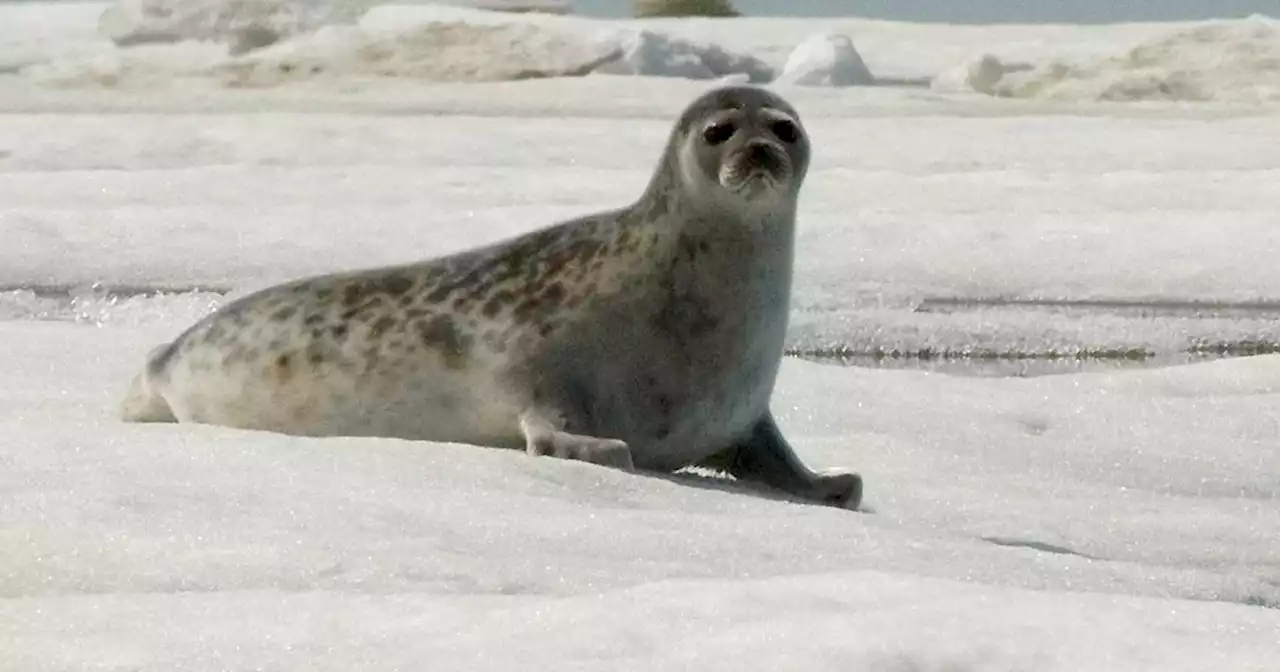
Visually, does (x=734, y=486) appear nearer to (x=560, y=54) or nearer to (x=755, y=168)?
(x=755, y=168)

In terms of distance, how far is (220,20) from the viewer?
1324 centimetres

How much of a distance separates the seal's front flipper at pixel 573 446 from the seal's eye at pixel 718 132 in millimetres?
400

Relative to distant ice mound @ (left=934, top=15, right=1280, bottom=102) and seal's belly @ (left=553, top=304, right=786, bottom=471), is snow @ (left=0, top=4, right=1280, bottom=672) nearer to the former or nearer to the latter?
seal's belly @ (left=553, top=304, right=786, bottom=471)

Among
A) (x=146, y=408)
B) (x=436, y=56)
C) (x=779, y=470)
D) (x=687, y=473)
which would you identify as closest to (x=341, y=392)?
(x=146, y=408)

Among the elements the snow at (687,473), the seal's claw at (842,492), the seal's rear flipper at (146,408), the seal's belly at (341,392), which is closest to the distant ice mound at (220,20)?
the snow at (687,473)

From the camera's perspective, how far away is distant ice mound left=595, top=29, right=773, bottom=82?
404 inches

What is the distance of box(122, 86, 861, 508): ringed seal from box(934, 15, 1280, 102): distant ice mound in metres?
7.05

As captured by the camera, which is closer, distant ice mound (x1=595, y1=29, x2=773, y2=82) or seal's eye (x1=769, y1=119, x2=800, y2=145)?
seal's eye (x1=769, y1=119, x2=800, y2=145)

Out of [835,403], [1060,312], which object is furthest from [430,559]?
[1060,312]

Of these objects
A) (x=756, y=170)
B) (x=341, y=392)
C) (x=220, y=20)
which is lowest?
(x=220, y=20)

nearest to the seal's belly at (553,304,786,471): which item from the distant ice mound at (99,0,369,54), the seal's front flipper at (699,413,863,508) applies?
the seal's front flipper at (699,413,863,508)

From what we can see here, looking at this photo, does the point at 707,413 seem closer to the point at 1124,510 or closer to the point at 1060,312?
the point at 1124,510

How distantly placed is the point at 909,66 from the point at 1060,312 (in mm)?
7598

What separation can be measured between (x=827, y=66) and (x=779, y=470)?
8.16 m
